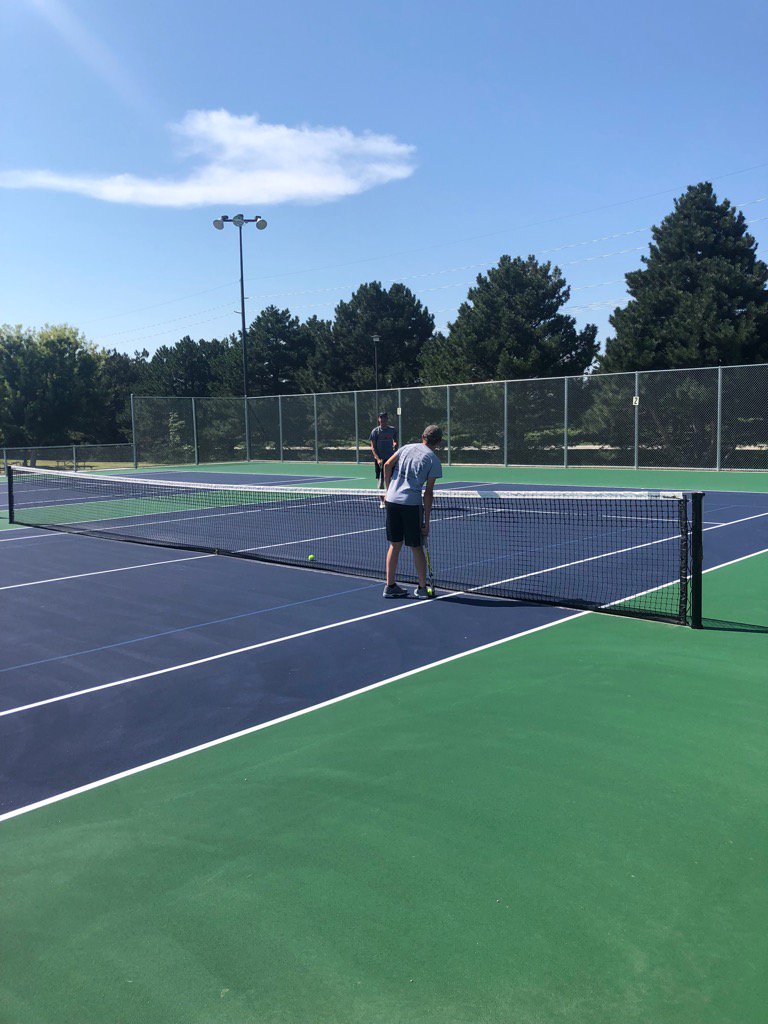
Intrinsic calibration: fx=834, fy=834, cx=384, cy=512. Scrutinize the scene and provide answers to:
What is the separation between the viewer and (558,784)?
388 centimetres

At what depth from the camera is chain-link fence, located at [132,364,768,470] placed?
23.0 meters

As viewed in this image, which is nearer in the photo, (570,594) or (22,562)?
(570,594)

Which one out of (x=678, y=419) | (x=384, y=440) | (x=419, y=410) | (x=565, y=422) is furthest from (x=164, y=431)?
(x=384, y=440)

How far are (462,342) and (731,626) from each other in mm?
34629

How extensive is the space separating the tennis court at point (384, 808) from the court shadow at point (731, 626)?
9cm

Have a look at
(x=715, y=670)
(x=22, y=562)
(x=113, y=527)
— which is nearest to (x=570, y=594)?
(x=715, y=670)

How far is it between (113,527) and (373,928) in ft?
40.9

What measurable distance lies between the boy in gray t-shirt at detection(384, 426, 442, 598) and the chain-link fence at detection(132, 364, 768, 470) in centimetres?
1728

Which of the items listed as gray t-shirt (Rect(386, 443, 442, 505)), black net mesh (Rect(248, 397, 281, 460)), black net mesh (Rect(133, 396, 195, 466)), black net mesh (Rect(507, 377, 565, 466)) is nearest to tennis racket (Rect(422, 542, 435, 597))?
gray t-shirt (Rect(386, 443, 442, 505))

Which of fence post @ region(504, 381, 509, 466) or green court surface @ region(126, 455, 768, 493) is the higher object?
fence post @ region(504, 381, 509, 466)


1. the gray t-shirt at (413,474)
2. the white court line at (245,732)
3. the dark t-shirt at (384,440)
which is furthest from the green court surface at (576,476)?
the white court line at (245,732)

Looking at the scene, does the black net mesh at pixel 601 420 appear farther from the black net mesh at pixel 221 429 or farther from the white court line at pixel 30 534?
the white court line at pixel 30 534

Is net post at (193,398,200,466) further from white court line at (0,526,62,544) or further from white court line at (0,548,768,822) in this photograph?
white court line at (0,548,768,822)

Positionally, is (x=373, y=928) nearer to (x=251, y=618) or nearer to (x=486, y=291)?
(x=251, y=618)
